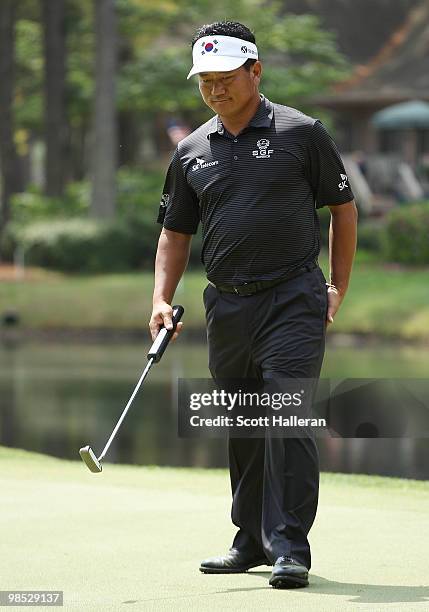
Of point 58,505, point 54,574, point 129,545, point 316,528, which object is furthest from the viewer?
point 58,505

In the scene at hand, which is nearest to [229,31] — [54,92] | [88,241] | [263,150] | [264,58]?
[263,150]

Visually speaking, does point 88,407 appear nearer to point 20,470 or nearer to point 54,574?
point 20,470

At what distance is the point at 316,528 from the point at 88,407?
11.2 meters

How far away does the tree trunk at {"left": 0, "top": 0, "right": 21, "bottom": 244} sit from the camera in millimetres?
39688

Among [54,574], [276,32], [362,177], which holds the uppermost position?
[276,32]

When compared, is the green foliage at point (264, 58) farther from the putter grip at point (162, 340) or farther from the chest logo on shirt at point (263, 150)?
the chest logo on shirt at point (263, 150)

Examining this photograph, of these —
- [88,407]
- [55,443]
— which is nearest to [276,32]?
[88,407]

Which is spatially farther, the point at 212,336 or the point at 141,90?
the point at 141,90

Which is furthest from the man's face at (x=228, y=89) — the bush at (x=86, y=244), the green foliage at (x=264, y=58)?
the green foliage at (x=264, y=58)

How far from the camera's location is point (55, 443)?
14562 mm

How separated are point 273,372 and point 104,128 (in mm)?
30924

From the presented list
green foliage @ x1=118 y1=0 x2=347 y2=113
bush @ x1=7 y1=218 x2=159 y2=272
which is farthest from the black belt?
green foliage @ x1=118 y1=0 x2=347 y2=113

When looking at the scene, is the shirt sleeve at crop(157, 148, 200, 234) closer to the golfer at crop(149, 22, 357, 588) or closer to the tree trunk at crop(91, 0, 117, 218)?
the golfer at crop(149, 22, 357, 588)

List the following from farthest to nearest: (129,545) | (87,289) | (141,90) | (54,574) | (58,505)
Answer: (141,90), (87,289), (58,505), (129,545), (54,574)
